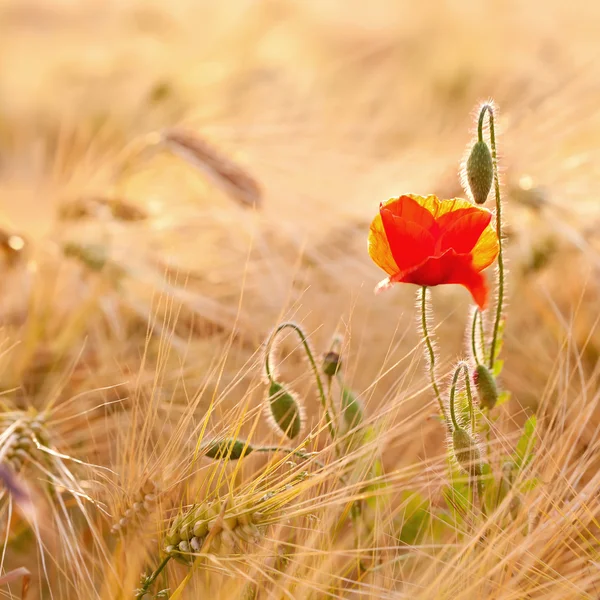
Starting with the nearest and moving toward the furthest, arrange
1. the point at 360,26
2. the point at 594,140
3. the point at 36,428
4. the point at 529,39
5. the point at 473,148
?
the point at 473,148 → the point at 36,428 → the point at 594,140 → the point at 529,39 → the point at 360,26

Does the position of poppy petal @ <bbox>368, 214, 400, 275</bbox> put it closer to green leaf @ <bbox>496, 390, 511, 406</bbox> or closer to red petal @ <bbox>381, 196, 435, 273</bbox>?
red petal @ <bbox>381, 196, 435, 273</bbox>

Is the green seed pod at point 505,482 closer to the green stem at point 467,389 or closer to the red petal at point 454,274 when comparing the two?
the green stem at point 467,389

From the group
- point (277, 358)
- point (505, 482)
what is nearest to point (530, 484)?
point (505, 482)

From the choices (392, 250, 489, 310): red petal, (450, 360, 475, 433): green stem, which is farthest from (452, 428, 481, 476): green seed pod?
(392, 250, 489, 310): red petal

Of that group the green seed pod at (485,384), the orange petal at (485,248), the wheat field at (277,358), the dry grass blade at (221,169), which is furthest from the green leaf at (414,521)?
the dry grass blade at (221,169)

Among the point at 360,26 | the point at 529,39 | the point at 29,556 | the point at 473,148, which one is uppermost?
the point at 360,26

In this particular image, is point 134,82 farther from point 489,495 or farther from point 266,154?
point 489,495

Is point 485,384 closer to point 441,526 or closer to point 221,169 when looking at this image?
point 441,526

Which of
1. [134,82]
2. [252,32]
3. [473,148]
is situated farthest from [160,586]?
[134,82]
